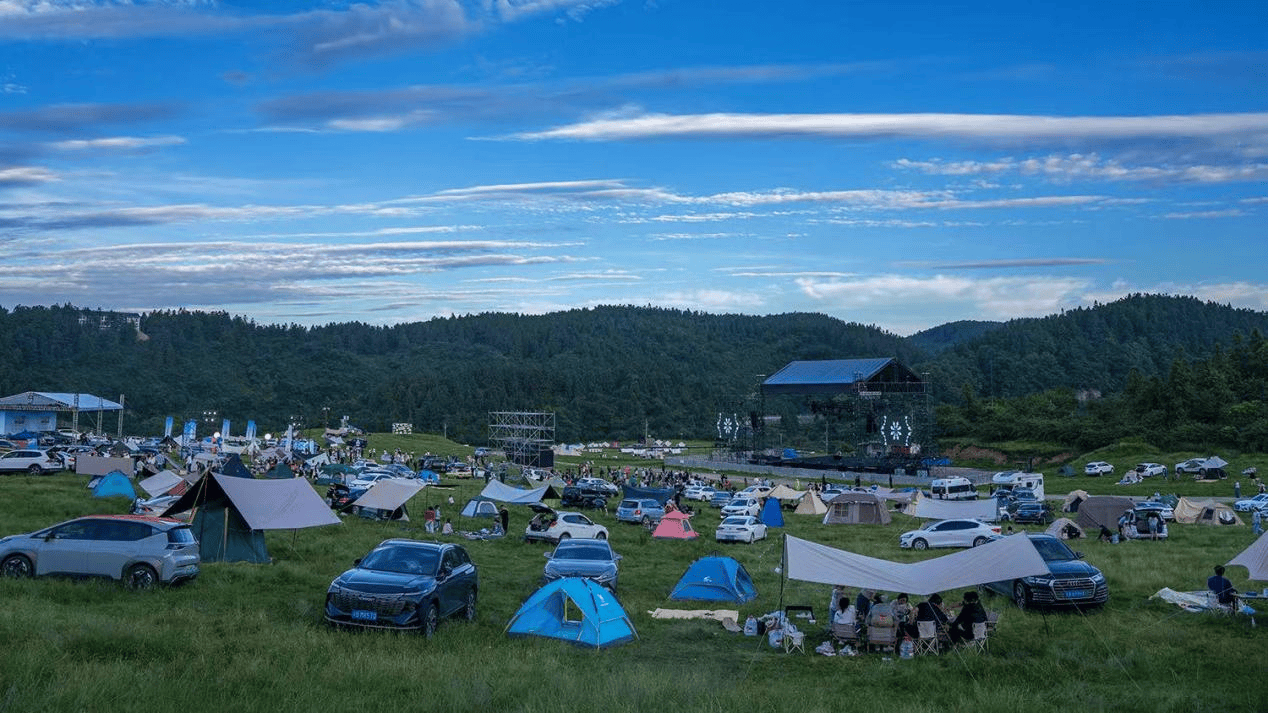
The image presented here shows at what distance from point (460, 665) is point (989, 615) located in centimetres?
846

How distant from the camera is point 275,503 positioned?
21797 millimetres

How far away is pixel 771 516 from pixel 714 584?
21.1 metres

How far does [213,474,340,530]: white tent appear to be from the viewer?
21234 mm

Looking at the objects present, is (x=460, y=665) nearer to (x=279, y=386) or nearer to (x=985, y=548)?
(x=985, y=548)

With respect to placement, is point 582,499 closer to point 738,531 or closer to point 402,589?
point 738,531

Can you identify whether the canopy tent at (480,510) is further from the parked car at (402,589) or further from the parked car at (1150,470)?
the parked car at (1150,470)

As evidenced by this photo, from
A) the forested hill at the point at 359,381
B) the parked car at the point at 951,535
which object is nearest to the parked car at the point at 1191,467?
the parked car at the point at 951,535

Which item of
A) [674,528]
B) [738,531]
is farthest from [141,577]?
[738,531]

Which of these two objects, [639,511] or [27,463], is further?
[27,463]

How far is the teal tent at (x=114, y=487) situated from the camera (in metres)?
35.4

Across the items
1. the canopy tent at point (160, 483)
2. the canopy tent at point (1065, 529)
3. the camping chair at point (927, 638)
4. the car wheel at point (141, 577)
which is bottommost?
the canopy tent at point (1065, 529)

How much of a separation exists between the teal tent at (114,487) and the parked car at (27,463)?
8028mm

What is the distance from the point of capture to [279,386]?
163875 millimetres

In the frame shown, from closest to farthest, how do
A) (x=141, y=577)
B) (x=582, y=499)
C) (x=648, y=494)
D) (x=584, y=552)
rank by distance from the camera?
1. (x=141, y=577)
2. (x=584, y=552)
3. (x=582, y=499)
4. (x=648, y=494)
